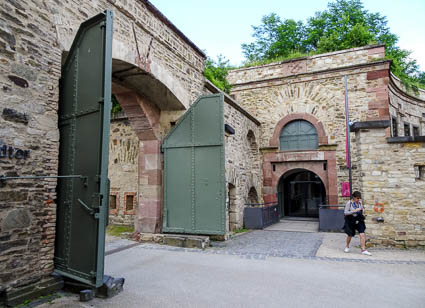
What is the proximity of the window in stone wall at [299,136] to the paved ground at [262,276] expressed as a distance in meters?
6.10

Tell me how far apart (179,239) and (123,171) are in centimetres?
401

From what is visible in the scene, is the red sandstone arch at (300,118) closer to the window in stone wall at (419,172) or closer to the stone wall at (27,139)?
the window in stone wall at (419,172)

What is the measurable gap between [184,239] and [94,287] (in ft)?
10.7

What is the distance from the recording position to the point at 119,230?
9195 millimetres

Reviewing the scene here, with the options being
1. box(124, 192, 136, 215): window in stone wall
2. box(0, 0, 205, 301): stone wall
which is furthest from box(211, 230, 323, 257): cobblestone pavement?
box(0, 0, 205, 301): stone wall

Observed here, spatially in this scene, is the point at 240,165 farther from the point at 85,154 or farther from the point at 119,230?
the point at 85,154

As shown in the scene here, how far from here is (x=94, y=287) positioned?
149 inches

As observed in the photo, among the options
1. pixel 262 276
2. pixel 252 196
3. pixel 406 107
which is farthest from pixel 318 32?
pixel 262 276

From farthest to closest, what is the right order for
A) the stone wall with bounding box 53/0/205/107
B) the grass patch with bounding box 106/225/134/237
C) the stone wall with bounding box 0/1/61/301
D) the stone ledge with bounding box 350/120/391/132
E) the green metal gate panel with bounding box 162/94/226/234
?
the grass patch with bounding box 106/225/134/237, the green metal gate panel with bounding box 162/94/226/234, the stone ledge with bounding box 350/120/391/132, the stone wall with bounding box 53/0/205/107, the stone wall with bounding box 0/1/61/301

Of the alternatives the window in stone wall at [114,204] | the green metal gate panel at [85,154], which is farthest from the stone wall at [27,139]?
the window in stone wall at [114,204]

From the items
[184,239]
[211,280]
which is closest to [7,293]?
[211,280]

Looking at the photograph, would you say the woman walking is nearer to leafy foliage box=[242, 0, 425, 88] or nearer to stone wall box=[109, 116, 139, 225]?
stone wall box=[109, 116, 139, 225]

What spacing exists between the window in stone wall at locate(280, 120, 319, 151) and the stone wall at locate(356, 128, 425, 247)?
222 inches

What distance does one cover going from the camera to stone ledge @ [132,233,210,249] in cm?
680
